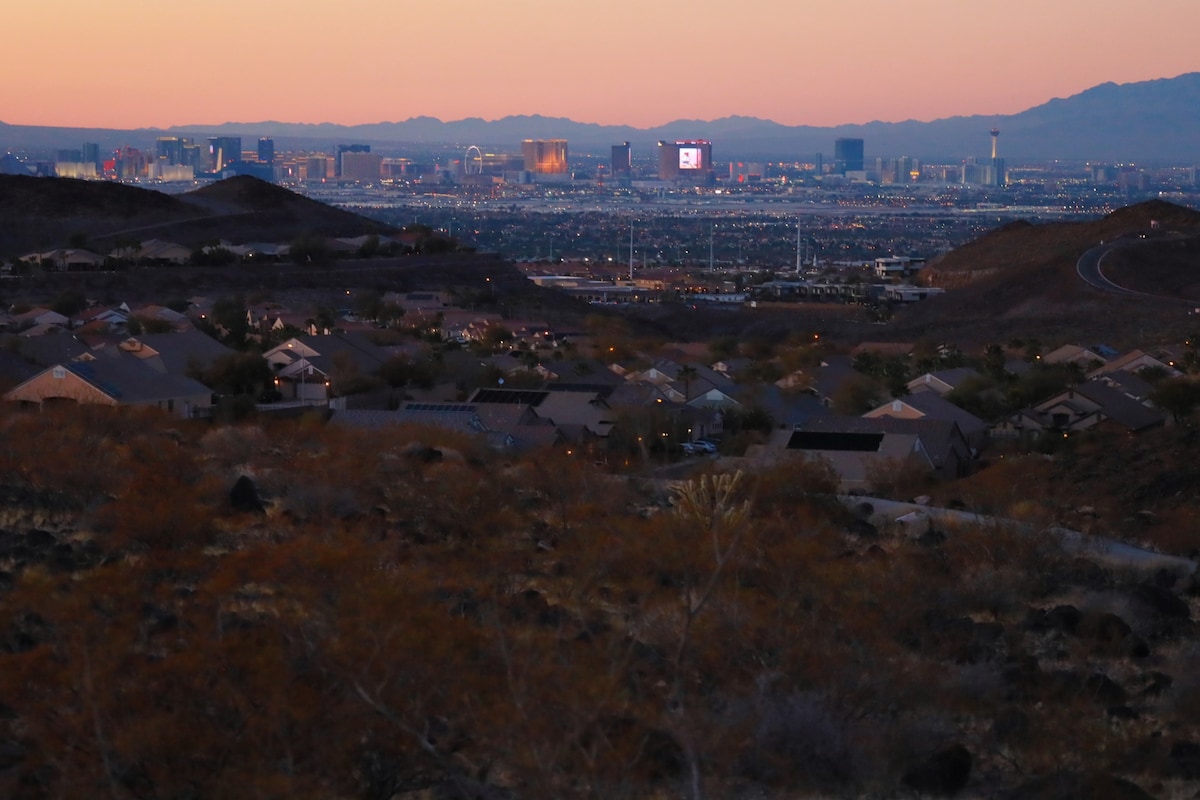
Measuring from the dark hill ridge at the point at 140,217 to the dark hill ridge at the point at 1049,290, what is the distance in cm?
3040

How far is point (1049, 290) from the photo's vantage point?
72.8 metres

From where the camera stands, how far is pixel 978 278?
88.0 metres

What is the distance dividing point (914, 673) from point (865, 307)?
6783cm

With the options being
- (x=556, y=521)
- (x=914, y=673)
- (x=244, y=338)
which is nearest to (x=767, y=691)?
(x=914, y=673)

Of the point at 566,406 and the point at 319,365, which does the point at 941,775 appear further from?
the point at 319,365

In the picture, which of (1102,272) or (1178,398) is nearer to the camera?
(1178,398)

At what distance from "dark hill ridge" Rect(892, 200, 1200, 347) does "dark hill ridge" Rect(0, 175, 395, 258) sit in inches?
1197

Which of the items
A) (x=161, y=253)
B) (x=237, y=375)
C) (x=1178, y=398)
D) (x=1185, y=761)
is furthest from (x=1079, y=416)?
(x=161, y=253)

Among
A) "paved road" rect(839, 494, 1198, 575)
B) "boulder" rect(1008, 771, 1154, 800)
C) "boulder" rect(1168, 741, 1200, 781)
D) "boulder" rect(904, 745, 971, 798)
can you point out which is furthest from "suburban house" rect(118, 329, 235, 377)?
"boulder" rect(1008, 771, 1154, 800)

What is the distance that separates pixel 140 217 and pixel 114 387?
55367 mm

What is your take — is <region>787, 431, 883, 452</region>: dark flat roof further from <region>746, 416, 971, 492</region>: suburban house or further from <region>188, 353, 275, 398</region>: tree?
<region>188, 353, 275, 398</region>: tree

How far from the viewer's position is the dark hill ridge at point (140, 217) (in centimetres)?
7925

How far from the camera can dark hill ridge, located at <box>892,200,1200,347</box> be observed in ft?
Answer: 203

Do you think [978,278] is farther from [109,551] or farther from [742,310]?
[109,551]
